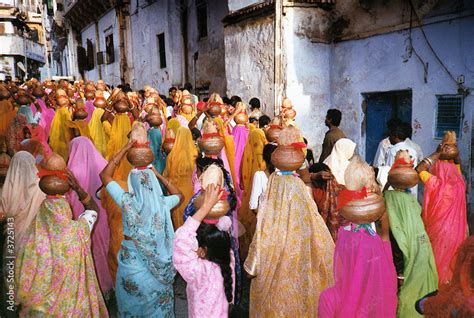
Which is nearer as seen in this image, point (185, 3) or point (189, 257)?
point (189, 257)

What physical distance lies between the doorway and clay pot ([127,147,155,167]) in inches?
241

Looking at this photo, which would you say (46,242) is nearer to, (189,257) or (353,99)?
(189,257)

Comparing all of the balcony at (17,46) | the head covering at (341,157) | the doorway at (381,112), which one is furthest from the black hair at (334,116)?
the balcony at (17,46)

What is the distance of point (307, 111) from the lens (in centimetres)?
962

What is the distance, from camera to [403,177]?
2.72 m

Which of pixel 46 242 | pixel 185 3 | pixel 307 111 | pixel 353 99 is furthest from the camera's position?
pixel 185 3

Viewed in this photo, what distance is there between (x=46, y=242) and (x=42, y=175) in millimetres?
439

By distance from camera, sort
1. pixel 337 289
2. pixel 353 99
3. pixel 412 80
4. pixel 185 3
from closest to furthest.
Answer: pixel 337 289, pixel 412 80, pixel 353 99, pixel 185 3

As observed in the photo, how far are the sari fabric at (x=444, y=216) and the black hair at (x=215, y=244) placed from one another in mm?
2108

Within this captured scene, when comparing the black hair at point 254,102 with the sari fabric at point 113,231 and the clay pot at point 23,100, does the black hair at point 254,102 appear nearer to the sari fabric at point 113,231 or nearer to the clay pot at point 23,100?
the clay pot at point 23,100

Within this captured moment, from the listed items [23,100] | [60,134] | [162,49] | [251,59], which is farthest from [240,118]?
[162,49]

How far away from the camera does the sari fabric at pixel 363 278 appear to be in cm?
221

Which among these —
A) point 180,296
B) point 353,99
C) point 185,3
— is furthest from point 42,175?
point 185,3

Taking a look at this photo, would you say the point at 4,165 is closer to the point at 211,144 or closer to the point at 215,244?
the point at 211,144
